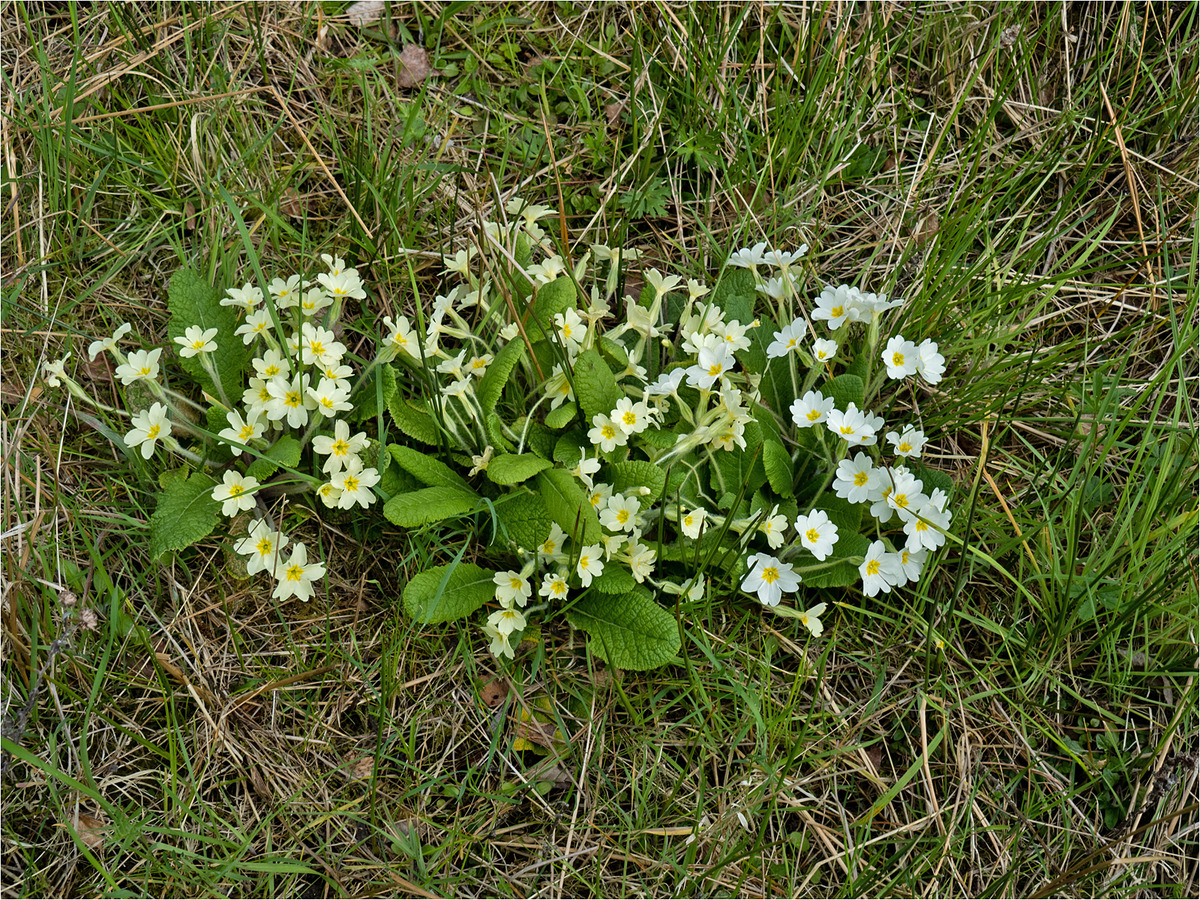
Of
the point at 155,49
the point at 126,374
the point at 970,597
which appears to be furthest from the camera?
the point at 155,49

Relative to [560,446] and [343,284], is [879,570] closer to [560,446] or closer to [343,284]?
[560,446]

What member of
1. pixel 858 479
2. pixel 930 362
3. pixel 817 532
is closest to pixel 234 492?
pixel 817 532

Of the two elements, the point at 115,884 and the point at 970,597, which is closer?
the point at 115,884

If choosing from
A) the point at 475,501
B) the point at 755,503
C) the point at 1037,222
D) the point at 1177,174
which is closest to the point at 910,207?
the point at 1037,222

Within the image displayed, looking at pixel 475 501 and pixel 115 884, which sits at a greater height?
pixel 475 501

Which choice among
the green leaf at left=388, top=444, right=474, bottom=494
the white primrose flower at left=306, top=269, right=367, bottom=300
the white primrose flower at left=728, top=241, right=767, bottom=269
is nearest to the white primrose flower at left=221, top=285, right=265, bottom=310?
the white primrose flower at left=306, top=269, right=367, bottom=300

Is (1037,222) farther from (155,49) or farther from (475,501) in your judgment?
(155,49)

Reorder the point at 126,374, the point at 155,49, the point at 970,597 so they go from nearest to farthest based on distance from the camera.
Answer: the point at 126,374, the point at 970,597, the point at 155,49
